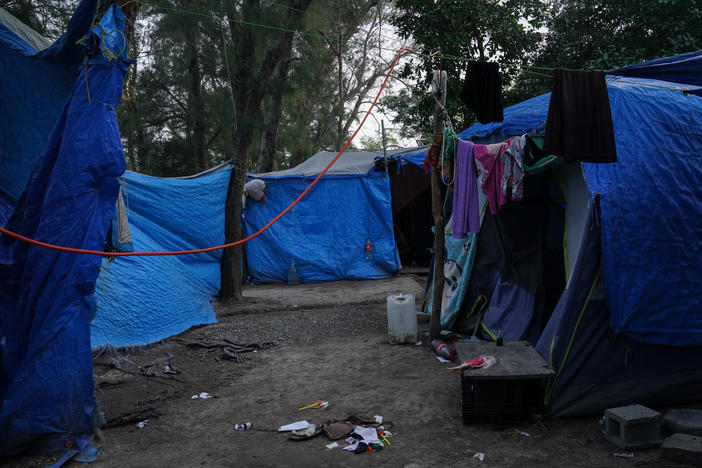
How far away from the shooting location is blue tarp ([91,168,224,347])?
5562mm

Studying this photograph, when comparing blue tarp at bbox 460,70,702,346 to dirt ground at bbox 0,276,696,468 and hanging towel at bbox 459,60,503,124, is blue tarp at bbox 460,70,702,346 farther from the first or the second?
hanging towel at bbox 459,60,503,124

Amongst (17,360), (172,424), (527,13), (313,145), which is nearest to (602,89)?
(172,424)

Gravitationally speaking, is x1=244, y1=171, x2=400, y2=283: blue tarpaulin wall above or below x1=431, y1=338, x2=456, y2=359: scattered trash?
above

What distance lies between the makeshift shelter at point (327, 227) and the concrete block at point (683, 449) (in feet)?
24.4

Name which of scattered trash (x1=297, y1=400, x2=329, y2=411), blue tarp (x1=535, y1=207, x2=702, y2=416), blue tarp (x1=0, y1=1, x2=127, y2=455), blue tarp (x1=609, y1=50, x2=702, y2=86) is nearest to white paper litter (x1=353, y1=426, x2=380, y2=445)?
scattered trash (x1=297, y1=400, x2=329, y2=411)

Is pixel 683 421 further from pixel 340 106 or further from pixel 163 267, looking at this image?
pixel 340 106

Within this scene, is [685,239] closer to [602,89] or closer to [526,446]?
[602,89]

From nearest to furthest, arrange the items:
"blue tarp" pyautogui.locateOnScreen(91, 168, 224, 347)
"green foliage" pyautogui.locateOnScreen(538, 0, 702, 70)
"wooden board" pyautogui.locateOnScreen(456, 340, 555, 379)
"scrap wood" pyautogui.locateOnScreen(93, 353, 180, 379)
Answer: "wooden board" pyautogui.locateOnScreen(456, 340, 555, 379), "scrap wood" pyautogui.locateOnScreen(93, 353, 180, 379), "blue tarp" pyautogui.locateOnScreen(91, 168, 224, 347), "green foliage" pyautogui.locateOnScreen(538, 0, 702, 70)

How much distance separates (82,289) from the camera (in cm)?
340

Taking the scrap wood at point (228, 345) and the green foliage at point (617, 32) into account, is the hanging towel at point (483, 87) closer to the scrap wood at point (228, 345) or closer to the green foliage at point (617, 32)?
the scrap wood at point (228, 345)

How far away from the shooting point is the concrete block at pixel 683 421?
316 centimetres

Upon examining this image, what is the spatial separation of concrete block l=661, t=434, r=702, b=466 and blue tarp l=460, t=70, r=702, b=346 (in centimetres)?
75

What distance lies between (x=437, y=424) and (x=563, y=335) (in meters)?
1.19

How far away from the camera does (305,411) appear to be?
3.99 meters
